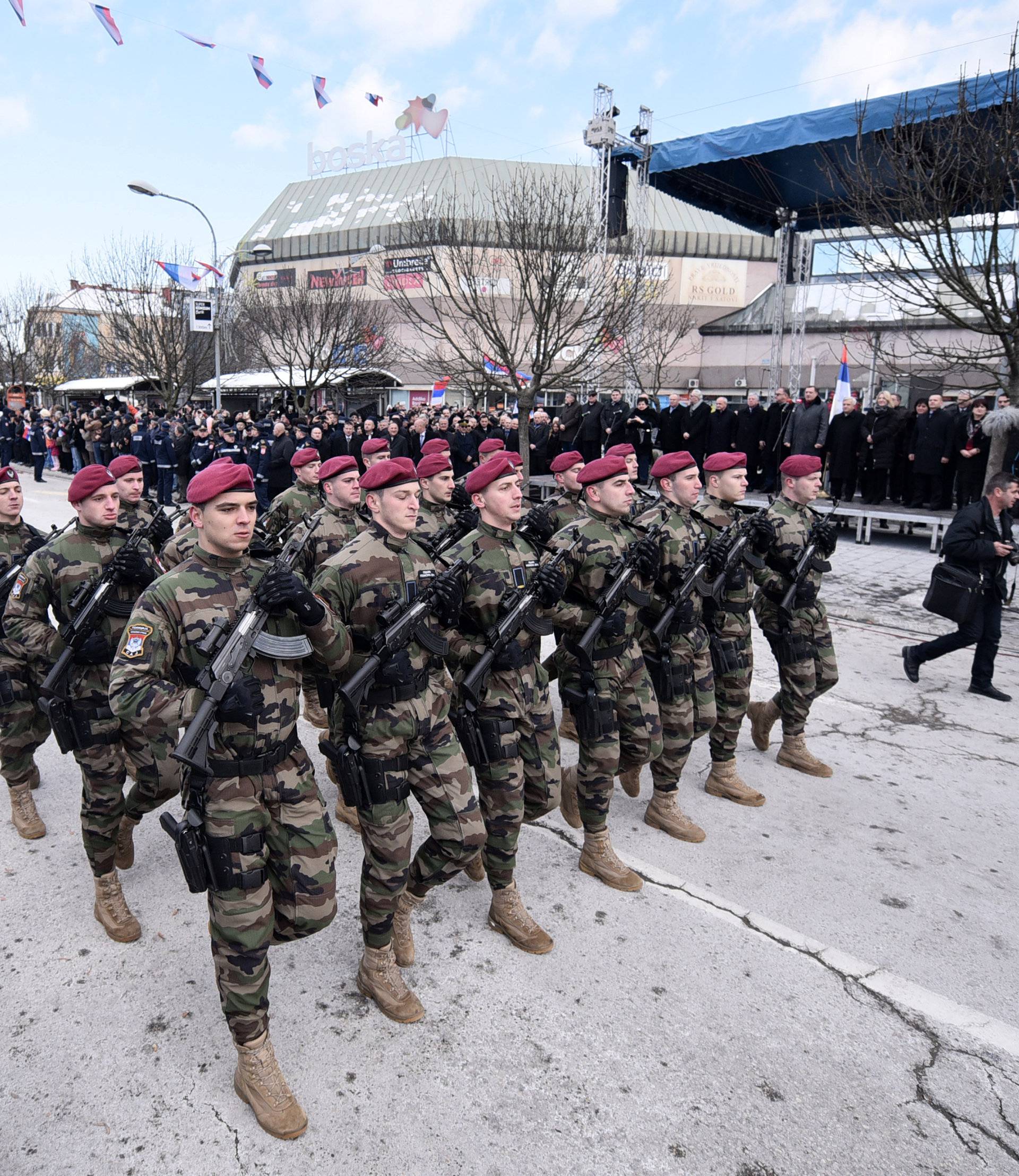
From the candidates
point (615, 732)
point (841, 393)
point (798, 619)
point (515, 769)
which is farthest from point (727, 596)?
point (841, 393)

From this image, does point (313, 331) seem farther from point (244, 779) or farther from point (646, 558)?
point (244, 779)

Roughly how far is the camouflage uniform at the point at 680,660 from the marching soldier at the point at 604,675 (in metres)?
0.25

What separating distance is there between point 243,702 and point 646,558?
2510 millimetres

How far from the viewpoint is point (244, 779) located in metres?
2.92

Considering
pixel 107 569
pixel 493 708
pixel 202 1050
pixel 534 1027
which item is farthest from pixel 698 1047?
pixel 107 569

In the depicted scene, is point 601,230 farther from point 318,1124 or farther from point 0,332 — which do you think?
point 0,332

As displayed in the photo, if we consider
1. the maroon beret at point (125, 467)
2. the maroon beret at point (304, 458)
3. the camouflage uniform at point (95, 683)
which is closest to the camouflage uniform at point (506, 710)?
the camouflage uniform at point (95, 683)

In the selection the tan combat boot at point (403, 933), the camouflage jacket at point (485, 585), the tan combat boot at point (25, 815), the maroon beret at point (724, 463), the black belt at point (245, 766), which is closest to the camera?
the black belt at point (245, 766)

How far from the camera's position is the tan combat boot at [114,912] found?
12.5ft

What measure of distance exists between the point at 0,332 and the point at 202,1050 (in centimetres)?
4467

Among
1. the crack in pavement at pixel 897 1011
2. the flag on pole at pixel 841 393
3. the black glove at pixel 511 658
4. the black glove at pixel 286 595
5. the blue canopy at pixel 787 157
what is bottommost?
the crack in pavement at pixel 897 1011

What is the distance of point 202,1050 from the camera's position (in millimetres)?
3156

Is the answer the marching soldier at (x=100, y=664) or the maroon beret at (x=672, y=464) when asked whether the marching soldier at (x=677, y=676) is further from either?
the marching soldier at (x=100, y=664)

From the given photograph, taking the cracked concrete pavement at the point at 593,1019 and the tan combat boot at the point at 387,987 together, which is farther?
the tan combat boot at the point at 387,987
